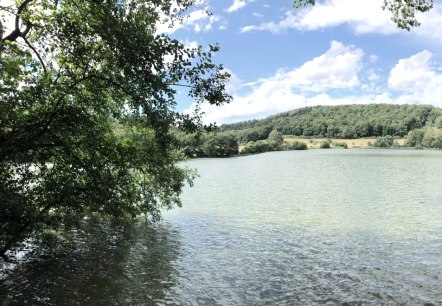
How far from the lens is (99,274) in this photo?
582 inches

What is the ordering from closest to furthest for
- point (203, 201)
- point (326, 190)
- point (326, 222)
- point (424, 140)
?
point (326, 222), point (203, 201), point (326, 190), point (424, 140)

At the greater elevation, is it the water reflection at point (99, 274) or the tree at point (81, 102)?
the tree at point (81, 102)

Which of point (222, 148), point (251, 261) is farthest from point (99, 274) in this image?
point (222, 148)

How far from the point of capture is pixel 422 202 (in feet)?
109

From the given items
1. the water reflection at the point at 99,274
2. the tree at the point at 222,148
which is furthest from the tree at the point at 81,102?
the tree at the point at 222,148

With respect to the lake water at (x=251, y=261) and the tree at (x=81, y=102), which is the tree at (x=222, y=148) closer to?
the lake water at (x=251, y=261)

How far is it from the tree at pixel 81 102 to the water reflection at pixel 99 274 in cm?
180

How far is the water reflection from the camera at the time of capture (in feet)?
41.0

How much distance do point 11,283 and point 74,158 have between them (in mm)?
4992

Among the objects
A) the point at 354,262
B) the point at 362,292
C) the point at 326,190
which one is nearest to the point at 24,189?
the point at 362,292

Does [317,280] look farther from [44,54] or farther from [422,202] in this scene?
[422,202]

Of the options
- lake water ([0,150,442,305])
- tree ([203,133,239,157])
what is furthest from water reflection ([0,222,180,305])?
tree ([203,133,239,157])

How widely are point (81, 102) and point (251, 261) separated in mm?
10222

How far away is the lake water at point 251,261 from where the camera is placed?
42.4 ft
